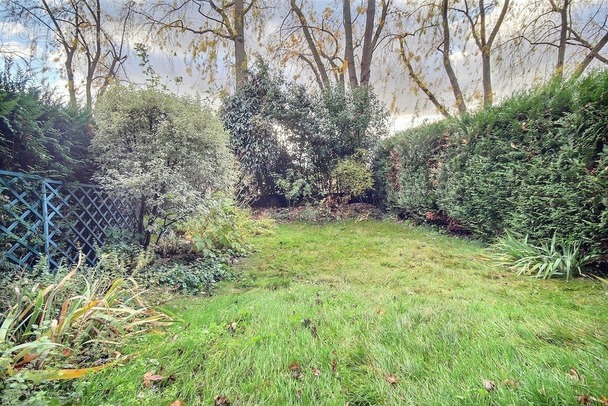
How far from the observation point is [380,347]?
2.00m

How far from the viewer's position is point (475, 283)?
3570mm

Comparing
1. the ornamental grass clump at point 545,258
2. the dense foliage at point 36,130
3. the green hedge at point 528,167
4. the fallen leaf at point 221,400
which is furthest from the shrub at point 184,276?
the green hedge at point 528,167

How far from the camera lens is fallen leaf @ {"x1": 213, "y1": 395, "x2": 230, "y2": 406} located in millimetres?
1568

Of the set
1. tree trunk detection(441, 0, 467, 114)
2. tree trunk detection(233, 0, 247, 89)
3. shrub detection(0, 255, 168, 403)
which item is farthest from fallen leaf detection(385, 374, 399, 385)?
tree trunk detection(441, 0, 467, 114)

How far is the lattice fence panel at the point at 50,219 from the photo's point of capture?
2.80m

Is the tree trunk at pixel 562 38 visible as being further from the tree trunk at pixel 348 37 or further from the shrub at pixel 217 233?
the shrub at pixel 217 233

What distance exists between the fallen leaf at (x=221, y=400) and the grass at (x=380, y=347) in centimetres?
1

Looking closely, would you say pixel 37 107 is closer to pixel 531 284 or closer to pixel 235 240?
pixel 235 240

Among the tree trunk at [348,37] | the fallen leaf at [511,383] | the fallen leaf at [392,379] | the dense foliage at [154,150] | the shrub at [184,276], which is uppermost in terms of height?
the tree trunk at [348,37]

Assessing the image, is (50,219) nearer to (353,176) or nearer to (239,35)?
(353,176)

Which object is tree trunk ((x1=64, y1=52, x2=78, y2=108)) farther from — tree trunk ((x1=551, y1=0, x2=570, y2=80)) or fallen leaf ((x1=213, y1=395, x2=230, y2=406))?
tree trunk ((x1=551, y1=0, x2=570, y2=80))

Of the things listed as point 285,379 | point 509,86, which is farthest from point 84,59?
point 509,86

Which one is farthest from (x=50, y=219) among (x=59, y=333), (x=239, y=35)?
(x=239, y=35)

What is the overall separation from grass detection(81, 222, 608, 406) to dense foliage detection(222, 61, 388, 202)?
20.8 ft
